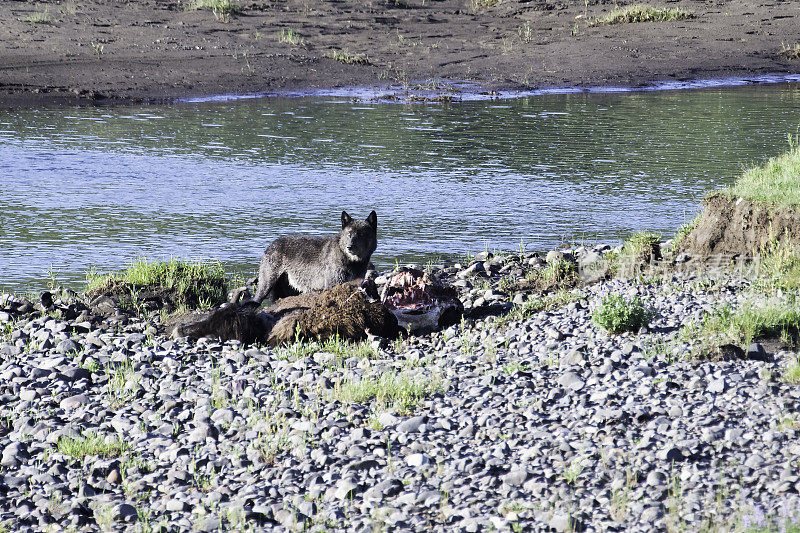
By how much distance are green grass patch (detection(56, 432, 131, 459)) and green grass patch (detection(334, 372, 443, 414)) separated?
1.63m

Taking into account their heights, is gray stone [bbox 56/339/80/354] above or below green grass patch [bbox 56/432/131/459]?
above

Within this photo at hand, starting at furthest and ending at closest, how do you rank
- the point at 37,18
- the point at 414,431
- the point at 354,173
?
the point at 37,18 < the point at 354,173 < the point at 414,431

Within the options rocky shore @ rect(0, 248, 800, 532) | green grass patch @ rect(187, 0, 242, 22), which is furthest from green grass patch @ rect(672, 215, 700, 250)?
green grass patch @ rect(187, 0, 242, 22)

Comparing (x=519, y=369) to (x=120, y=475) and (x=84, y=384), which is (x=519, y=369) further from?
(x=84, y=384)

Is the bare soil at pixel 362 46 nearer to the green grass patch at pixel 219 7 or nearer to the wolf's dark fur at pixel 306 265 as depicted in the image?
the green grass patch at pixel 219 7

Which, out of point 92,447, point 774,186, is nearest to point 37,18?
point 774,186

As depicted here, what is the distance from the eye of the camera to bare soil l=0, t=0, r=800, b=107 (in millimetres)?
28453

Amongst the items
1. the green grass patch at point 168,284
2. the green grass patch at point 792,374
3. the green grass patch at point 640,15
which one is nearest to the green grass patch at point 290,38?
the green grass patch at point 640,15

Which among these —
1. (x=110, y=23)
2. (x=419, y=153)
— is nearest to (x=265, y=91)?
(x=110, y=23)

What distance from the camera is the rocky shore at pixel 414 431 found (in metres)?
5.43

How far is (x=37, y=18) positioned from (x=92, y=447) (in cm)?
2758

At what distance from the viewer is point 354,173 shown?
18797 millimetres

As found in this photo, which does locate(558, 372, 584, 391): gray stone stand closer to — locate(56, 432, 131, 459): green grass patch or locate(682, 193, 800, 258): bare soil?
locate(56, 432, 131, 459): green grass patch

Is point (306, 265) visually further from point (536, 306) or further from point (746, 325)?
point (746, 325)
